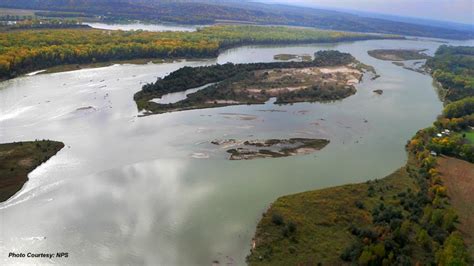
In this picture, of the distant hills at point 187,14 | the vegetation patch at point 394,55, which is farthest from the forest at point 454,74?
the distant hills at point 187,14

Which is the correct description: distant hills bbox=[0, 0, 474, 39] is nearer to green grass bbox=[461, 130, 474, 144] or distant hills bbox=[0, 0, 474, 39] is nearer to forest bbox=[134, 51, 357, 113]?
forest bbox=[134, 51, 357, 113]

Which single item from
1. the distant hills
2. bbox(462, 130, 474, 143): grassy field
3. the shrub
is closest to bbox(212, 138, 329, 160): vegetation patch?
A: the shrub

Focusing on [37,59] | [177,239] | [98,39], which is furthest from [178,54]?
[177,239]

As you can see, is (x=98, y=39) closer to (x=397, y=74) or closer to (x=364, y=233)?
(x=397, y=74)

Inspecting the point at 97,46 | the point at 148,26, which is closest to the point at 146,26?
the point at 148,26

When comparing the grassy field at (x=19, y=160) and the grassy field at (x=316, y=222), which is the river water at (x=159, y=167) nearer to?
the grassy field at (x=19, y=160)

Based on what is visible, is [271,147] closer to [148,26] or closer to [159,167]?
[159,167]
